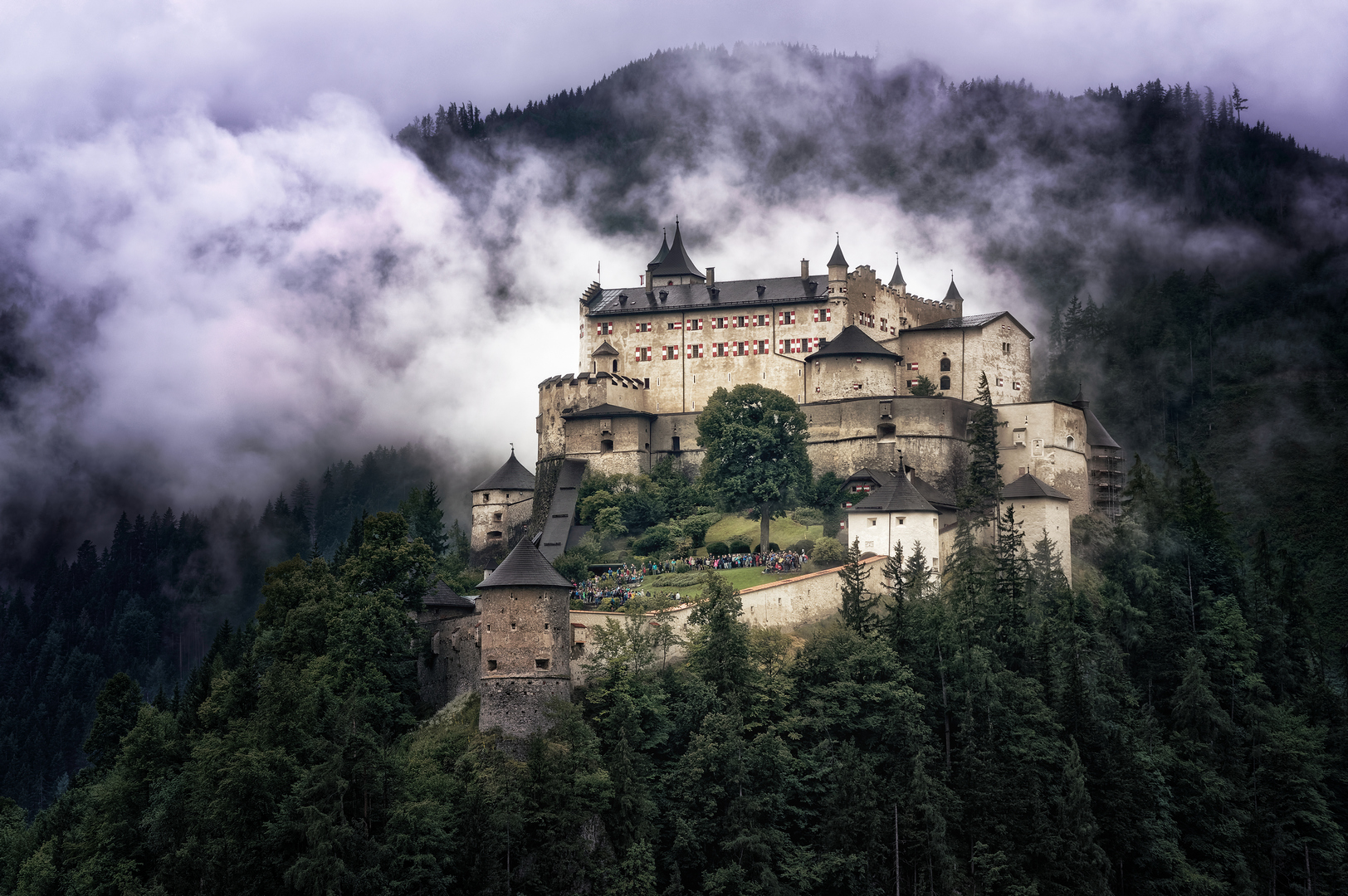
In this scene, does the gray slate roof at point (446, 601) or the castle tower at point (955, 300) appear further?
the castle tower at point (955, 300)

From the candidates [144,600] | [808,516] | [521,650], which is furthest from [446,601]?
[144,600]

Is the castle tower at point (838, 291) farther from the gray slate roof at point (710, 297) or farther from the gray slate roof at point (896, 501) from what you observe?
the gray slate roof at point (896, 501)

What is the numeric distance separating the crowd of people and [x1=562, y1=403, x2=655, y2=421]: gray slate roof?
12.0 m

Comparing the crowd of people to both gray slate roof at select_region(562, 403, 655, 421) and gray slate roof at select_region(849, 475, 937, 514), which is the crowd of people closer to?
gray slate roof at select_region(849, 475, 937, 514)

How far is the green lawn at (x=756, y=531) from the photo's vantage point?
64312 millimetres

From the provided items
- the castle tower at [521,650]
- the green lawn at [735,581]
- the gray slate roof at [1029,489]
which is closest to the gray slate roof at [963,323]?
the gray slate roof at [1029,489]

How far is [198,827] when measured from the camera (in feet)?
154

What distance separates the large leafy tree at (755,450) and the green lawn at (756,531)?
21.0 inches

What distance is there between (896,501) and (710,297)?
79.8ft

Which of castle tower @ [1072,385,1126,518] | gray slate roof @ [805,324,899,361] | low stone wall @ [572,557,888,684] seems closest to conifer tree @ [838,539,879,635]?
low stone wall @ [572,557,888,684]

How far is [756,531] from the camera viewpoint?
65.9 metres

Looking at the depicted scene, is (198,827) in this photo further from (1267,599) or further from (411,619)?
(1267,599)

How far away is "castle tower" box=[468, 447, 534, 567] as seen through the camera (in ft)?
239

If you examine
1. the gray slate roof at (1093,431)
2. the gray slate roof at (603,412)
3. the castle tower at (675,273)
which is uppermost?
the castle tower at (675,273)
